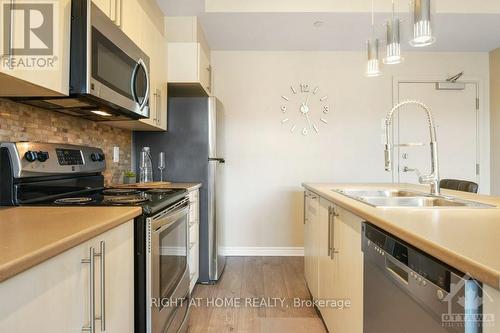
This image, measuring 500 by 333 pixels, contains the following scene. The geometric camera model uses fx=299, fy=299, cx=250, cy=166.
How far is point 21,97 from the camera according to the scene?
1273 millimetres

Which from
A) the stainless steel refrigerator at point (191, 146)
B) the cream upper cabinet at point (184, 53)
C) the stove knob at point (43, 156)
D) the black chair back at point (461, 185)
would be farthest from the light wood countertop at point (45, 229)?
the black chair back at point (461, 185)

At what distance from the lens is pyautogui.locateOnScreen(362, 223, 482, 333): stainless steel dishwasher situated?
2.03ft

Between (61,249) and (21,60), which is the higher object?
(21,60)

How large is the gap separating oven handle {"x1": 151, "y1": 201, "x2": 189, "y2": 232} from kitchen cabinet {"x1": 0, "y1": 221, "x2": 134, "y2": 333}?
141 mm

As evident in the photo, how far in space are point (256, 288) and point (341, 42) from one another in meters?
2.59

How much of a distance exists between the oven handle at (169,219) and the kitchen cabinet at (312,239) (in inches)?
34.8

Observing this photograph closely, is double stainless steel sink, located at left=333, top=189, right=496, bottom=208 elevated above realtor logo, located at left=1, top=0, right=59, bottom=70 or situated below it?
below

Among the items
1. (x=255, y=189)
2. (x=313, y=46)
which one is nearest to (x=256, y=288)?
(x=255, y=189)

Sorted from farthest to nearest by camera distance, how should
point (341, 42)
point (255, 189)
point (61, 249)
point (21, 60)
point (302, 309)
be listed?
point (255, 189)
point (341, 42)
point (302, 309)
point (21, 60)
point (61, 249)

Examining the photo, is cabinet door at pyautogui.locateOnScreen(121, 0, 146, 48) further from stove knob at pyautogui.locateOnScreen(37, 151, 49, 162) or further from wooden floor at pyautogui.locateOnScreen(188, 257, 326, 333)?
wooden floor at pyautogui.locateOnScreen(188, 257, 326, 333)

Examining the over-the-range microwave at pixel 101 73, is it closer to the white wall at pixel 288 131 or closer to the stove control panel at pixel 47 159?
the stove control panel at pixel 47 159

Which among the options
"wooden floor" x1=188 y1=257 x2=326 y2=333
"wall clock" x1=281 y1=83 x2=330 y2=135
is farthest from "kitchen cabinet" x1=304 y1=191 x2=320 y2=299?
"wall clock" x1=281 y1=83 x2=330 y2=135

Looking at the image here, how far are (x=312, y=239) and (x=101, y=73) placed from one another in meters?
1.69

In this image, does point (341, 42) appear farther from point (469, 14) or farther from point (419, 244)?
point (419, 244)
